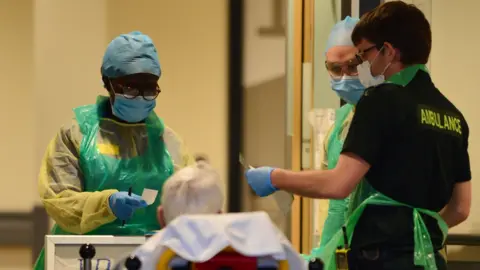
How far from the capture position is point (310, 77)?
3.28m

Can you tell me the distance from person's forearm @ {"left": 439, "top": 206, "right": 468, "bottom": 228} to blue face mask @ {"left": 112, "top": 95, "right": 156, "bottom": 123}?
975 mm

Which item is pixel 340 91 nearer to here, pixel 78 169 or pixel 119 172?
pixel 119 172

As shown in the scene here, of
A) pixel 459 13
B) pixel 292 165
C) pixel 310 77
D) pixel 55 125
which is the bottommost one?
pixel 292 165

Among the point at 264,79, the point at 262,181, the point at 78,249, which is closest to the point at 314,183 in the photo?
the point at 262,181

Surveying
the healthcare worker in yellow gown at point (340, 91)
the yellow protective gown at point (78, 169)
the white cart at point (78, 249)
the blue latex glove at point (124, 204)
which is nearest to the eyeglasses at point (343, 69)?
the healthcare worker in yellow gown at point (340, 91)

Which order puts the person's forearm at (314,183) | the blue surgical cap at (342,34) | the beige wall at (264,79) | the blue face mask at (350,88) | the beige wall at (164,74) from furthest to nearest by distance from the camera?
the beige wall at (264,79)
the beige wall at (164,74)
the blue surgical cap at (342,34)
the blue face mask at (350,88)
the person's forearm at (314,183)

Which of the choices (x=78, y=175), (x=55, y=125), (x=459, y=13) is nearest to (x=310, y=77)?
(x=459, y=13)

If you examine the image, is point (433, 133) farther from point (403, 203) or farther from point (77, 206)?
point (77, 206)

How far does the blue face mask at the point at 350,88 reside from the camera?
226 cm

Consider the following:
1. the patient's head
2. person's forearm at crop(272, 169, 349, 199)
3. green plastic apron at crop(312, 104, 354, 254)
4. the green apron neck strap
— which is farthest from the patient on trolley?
green plastic apron at crop(312, 104, 354, 254)

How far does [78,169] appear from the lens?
7.30 feet

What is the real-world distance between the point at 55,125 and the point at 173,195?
169 cm

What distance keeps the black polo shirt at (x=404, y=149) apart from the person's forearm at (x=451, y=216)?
4.8 inches

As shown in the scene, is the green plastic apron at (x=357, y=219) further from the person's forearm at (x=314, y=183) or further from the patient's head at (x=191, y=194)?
the patient's head at (x=191, y=194)
